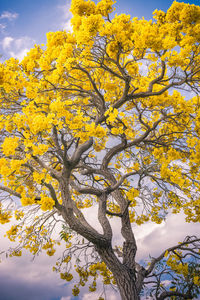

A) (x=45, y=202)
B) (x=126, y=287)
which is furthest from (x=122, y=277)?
(x=45, y=202)

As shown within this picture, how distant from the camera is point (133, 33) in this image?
3.66 meters

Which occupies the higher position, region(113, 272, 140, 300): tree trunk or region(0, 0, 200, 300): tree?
region(0, 0, 200, 300): tree

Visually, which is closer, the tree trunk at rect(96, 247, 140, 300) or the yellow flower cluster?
the yellow flower cluster

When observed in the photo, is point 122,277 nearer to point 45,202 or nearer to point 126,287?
point 126,287

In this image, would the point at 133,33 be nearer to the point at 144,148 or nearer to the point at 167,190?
the point at 144,148

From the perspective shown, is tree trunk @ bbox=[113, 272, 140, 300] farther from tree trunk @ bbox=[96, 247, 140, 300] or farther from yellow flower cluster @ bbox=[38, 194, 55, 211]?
yellow flower cluster @ bbox=[38, 194, 55, 211]

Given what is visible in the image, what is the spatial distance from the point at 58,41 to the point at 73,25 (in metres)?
0.50

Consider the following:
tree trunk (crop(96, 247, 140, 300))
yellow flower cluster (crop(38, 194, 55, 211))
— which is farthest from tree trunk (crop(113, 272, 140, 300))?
yellow flower cluster (crop(38, 194, 55, 211))

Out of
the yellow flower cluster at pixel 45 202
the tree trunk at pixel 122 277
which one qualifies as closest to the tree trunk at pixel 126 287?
the tree trunk at pixel 122 277

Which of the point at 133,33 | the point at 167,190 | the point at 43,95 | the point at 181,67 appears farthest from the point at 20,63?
the point at 167,190

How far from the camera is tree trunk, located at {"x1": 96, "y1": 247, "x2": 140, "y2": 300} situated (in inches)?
167

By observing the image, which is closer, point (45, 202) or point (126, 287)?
point (45, 202)

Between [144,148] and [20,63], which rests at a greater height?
[20,63]

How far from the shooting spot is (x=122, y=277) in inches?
172
